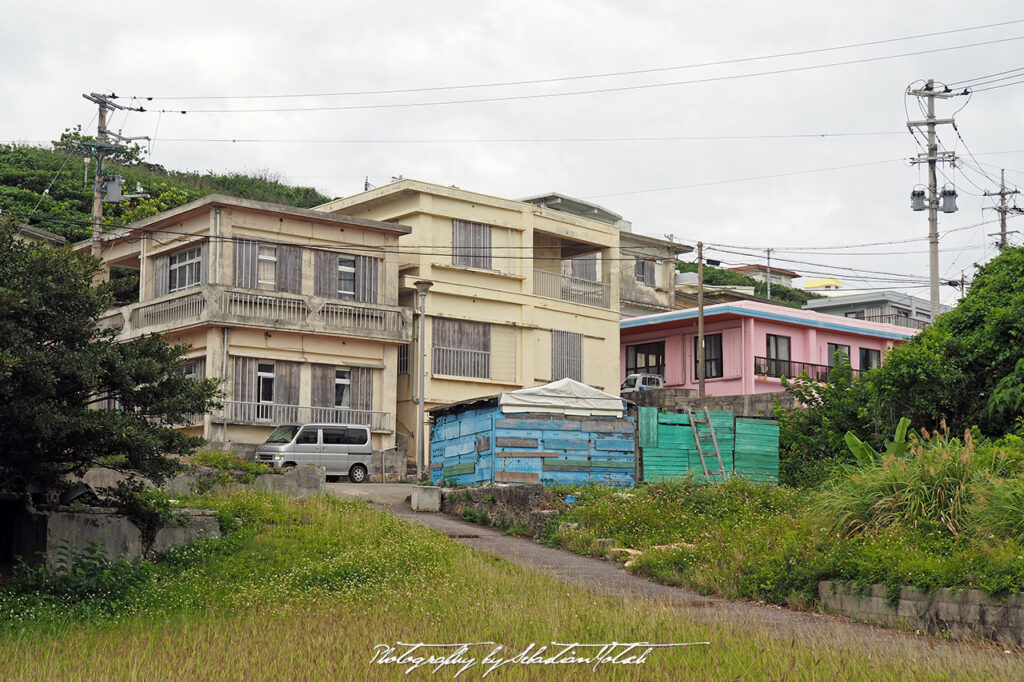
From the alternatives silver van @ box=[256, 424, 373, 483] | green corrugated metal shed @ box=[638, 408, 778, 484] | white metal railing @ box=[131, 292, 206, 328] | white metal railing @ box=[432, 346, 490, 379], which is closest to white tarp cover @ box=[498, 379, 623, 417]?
green corrugated metal shed @ box=[638, 408, 778, 484]

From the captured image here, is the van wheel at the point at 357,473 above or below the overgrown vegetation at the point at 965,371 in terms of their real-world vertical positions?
below

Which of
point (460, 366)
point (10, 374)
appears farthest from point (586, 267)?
point (10, 374)

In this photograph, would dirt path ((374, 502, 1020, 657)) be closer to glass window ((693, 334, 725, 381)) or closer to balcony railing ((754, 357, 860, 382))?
balcony railing ((754, 357, 860, 382))

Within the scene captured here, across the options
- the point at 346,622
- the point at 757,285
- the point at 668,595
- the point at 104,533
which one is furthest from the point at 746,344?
the point at 346,622

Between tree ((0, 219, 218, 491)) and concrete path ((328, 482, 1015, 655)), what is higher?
tree ((0, 219, 218, 491))

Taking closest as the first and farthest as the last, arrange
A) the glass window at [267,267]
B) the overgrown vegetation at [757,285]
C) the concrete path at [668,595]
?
the concrete path at [668,595] < the glass window at [267,267] < the overgrown vegetation at [757,285]

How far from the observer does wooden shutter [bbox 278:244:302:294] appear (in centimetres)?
3531

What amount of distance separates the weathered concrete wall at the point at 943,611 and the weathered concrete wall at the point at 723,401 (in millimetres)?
14587

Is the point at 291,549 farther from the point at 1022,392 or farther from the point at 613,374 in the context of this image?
the point at 613,374

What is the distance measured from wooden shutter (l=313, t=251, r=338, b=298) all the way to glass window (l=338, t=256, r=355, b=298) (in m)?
0.19

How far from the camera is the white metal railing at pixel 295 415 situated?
1321 inches

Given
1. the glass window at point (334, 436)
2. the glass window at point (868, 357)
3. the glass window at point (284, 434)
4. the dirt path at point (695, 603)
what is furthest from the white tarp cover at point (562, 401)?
the glass window at point (868, 357)

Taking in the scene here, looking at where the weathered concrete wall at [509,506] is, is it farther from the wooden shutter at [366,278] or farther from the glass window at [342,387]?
the wooden shutter at [366,278]

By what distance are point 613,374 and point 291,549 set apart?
2638 centimetres
